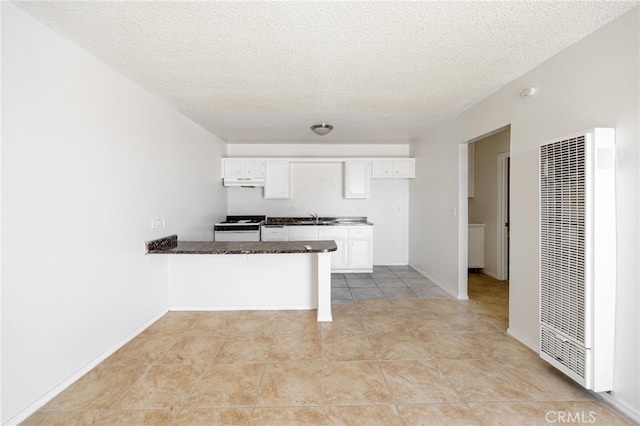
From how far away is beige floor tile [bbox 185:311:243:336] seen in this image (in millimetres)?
2855

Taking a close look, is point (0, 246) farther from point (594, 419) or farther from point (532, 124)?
point (532, 124)

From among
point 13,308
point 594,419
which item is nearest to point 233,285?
point 13,308

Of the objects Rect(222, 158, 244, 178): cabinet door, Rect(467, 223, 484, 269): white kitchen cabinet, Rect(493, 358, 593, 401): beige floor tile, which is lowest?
Rect(493, 358, 593, 401): beige floor tile

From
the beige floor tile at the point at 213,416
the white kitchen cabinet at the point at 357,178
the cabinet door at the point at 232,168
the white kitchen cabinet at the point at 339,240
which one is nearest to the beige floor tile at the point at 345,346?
the beige floor tile at the point at 213,416

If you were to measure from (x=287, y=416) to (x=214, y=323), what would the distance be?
1627 mm

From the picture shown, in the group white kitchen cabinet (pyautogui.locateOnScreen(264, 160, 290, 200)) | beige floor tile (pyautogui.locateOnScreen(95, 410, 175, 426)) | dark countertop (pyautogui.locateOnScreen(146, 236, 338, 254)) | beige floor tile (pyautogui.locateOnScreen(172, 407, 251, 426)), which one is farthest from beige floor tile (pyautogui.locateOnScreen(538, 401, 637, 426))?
white kitchen cabinet (pyautogui.locateOnScreen(264, 160, 290, 200))

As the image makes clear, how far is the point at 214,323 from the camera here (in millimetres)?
3066

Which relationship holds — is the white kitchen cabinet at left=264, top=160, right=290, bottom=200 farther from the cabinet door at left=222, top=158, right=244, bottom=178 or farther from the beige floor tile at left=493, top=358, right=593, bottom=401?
the beige floor tile at left=493, top=358, right=593, bottom=401

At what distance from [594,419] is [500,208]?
3.63m

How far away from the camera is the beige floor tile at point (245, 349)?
2367 millimetres

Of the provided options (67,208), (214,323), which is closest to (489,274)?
(214,323)

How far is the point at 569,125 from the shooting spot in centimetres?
211

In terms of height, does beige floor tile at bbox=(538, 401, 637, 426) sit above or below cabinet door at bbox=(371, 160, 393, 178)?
below

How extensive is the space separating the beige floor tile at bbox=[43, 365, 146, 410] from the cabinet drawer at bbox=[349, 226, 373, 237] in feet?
12.0
